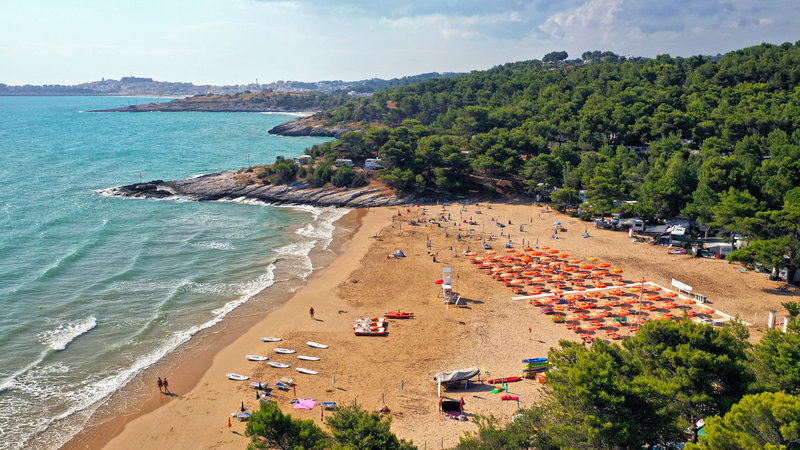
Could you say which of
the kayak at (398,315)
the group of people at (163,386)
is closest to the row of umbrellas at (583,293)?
the kayak at (398,315)

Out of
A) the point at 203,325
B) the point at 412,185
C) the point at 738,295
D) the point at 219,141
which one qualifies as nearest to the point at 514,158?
the point at 412,185

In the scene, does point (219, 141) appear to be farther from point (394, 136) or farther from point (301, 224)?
point (301, 224)

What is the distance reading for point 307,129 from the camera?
14725 cm

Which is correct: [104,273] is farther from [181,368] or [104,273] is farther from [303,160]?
[303,160]

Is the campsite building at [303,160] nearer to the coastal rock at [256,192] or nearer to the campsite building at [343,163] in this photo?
the campsite building at [343,163]

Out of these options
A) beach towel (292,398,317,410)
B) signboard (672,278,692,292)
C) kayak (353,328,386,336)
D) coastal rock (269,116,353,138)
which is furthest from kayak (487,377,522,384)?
coastal rock (269,116,353,138)

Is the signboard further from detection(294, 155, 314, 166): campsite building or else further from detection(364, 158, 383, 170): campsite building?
detection(294, 155, 314, 166): campsite building

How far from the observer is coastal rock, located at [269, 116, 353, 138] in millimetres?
142375

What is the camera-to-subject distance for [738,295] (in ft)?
116

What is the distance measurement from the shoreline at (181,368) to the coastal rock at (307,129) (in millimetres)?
104083

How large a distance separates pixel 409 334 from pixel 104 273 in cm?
2713

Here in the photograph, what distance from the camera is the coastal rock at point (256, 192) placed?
67.1m

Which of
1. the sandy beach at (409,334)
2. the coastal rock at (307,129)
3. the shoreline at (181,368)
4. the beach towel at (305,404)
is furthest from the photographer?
the coastal rock at (307,129)

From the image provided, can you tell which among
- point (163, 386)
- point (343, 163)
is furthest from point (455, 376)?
point (343, 163)
